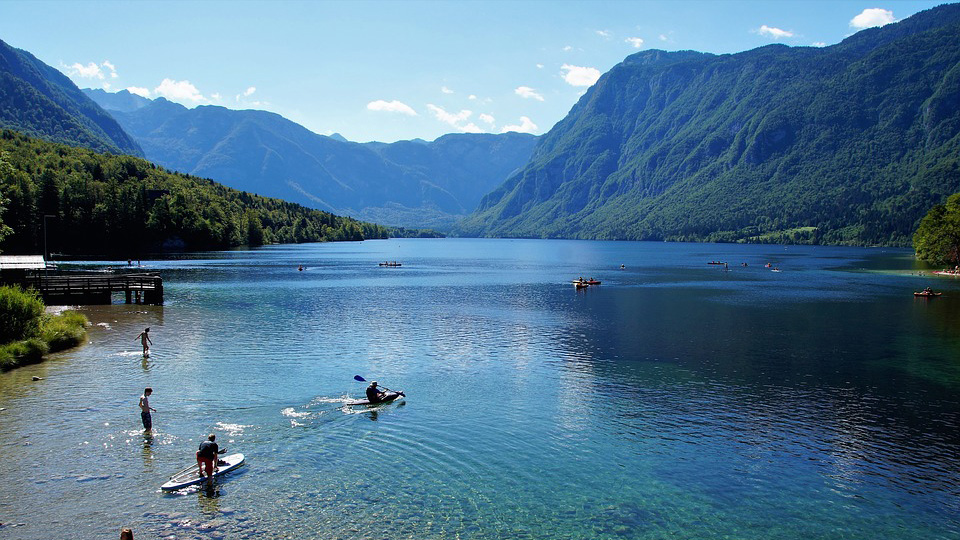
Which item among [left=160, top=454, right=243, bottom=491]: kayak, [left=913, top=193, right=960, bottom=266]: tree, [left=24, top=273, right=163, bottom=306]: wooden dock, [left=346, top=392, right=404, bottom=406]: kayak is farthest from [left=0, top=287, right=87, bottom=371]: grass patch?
[left=913, top=193, right=960, bottom=266]: tree

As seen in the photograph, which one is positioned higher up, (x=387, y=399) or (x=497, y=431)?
(x=387, y=399)

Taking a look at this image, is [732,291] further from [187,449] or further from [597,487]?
[187,449]

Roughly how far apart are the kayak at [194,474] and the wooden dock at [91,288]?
6368cm

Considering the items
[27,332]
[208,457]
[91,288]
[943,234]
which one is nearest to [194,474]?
[208,457]

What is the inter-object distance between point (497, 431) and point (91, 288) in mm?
71800

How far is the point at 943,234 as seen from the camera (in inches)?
5955

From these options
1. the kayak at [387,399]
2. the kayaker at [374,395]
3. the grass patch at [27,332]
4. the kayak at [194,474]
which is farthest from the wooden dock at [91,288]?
the kayak at [194,474]

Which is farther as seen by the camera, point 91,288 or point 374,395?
point 91,288

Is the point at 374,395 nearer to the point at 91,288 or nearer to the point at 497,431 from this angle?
the point at 497,431

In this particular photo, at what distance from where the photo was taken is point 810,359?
184ft

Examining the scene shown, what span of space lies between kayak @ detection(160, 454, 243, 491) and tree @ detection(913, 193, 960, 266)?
16683 centimetres

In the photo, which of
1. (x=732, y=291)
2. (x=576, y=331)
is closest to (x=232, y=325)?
(x=576, y=331)

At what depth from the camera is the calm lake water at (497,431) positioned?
2528cm

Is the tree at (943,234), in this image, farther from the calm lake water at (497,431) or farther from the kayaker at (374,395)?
the kayaker at (374,395)
